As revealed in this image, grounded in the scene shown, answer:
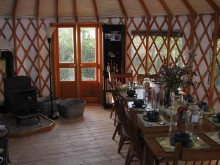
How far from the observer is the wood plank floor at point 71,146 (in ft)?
10.2

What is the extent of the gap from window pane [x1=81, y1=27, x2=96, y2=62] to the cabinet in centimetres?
47

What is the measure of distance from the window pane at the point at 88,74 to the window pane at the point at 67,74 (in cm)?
23

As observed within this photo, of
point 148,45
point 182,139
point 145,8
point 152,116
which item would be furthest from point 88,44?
point 182,139

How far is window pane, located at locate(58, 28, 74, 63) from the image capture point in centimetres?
543

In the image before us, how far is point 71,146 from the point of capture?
11.5ft

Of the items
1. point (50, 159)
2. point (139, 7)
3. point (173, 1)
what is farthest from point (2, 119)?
point (173, 1)

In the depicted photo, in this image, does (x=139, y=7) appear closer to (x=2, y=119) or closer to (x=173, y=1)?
(x=173, y=1)

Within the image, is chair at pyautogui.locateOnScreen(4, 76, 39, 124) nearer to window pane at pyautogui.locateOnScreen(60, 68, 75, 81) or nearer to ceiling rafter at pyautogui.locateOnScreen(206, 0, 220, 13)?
window pane at pyautogui.locateOnScreen(60, 68, 75, 81)

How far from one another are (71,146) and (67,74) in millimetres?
2431

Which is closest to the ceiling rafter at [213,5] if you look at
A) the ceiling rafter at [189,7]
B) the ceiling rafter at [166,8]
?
the ceiling rafter at [189,7]

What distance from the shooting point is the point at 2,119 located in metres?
4.45

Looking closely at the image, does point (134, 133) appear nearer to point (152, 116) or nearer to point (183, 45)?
point (152, 116)

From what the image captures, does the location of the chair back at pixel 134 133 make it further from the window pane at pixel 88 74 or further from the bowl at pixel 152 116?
the window pane at pixel 88 74

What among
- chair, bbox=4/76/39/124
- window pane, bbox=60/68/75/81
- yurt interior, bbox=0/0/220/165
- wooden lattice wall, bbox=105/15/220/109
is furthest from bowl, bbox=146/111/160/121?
window pane, bbox=60/68/75/81
